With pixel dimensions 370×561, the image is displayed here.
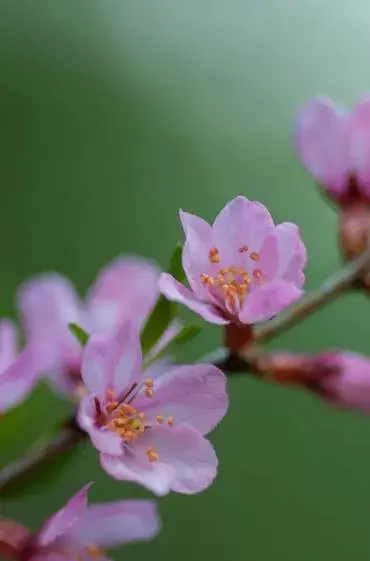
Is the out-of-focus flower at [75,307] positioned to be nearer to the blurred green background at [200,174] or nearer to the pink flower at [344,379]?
the pink flower at [344,379]

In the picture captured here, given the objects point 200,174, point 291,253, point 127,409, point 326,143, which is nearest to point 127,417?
point 127,409

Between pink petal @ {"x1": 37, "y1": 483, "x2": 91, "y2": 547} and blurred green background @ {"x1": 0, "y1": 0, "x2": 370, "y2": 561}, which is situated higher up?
pink petal @ {"x1": 37, "y1": 483, "x2": 91, "y2": 547}

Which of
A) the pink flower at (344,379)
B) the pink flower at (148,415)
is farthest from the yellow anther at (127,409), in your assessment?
the pink flower at (344,379)

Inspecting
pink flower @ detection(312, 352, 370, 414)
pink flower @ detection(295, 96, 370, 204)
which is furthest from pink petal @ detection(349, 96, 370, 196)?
pink flower @ detection(312, 352, 370, 414)

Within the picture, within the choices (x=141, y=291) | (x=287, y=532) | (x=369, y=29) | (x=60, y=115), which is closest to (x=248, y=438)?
(x=287, y=532)

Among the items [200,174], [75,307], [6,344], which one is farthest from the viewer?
[200,174]

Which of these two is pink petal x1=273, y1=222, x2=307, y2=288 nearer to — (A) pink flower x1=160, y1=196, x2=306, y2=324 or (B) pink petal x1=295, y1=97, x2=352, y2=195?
(A) pink flower x1=160, y1=196, x2=306, y2=324

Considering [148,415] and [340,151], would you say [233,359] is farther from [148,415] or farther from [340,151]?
[340,151]
